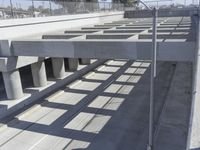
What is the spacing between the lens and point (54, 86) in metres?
21.5

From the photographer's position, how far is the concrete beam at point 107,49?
13281 millimetres

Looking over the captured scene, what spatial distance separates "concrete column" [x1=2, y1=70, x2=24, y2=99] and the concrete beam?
1724 mm

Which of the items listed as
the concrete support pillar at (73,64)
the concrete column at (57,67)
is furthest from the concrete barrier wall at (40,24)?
the concrete support pillar at (73,64)

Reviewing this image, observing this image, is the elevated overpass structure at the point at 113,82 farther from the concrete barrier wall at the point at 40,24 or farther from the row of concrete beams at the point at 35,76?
the concrete barrier wall at the point at 40,24

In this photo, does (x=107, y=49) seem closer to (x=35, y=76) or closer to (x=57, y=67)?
(x=35, y=76)

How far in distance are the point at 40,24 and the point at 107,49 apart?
12.2 m

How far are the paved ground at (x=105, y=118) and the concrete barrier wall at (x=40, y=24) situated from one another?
6233mm

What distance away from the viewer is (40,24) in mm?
24281

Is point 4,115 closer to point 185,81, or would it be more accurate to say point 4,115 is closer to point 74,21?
point 185,81

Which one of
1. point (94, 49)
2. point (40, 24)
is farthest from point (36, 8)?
point (94, 49)

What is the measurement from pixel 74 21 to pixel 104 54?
1780 centimetres

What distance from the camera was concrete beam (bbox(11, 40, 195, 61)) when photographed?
43.6ft

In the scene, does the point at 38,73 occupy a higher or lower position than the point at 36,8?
lower

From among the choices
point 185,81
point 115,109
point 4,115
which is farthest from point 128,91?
point 4,115
